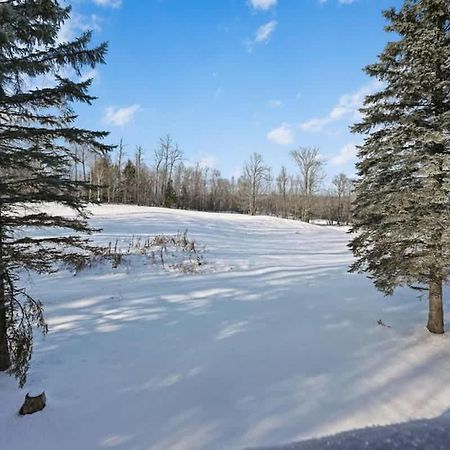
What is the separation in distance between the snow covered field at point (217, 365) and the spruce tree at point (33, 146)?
2.63ft

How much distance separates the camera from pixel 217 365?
5.13 meters

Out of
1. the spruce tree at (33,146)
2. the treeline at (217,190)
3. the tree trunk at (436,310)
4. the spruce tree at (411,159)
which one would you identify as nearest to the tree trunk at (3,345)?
the spruce tree at (33,146)

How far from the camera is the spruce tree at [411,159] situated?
551cm

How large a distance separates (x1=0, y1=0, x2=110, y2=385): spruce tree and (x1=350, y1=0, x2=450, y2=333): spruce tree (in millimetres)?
5056

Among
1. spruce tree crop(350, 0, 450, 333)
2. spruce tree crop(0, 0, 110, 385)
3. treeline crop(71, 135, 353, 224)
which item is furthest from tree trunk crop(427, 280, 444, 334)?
treeline crop(71, 135, 353, 224)

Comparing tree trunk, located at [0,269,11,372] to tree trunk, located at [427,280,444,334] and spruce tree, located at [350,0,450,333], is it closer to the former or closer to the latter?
spruce tree, located at [350,0,450,333]

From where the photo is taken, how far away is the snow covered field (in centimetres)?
382

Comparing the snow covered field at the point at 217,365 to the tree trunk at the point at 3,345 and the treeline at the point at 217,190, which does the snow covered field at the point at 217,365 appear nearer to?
the tree trunk at the point at 3,345

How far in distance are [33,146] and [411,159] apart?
613 cm

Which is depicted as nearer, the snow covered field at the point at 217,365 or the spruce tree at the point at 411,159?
the snow covered field at the point at 217,365

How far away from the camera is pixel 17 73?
4461 mm

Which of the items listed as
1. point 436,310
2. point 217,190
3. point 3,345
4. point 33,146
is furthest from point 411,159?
point 217,190

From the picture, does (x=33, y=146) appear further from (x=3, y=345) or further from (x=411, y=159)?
(x=411, y=159)

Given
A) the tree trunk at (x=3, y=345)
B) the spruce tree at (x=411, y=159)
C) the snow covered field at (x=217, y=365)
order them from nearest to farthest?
the snow covered field at (x=217, y=365)
the tree trunk at (x=3, y=345)
the spruce tree at (x=411, y=159)
